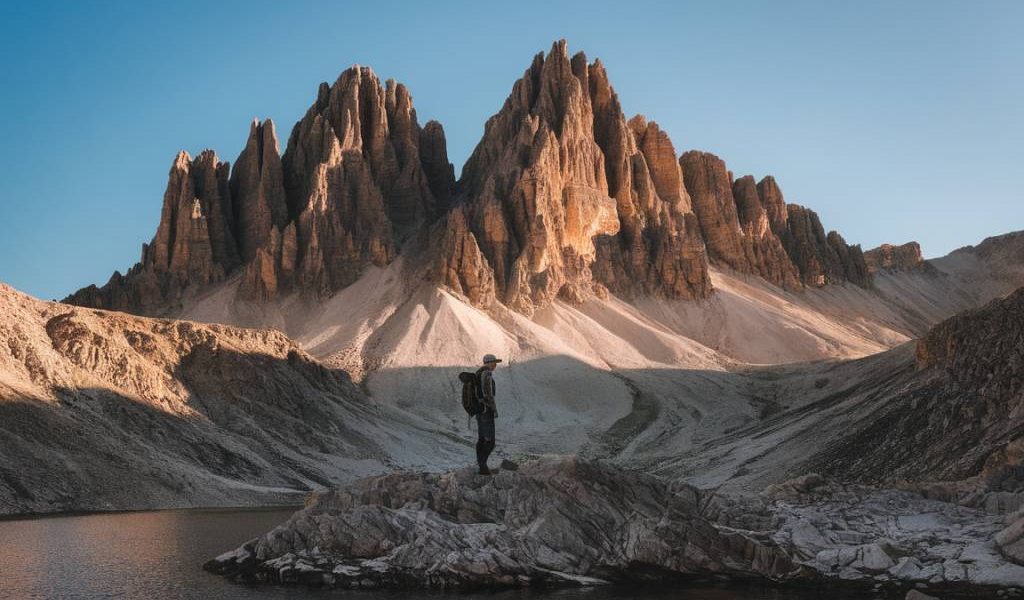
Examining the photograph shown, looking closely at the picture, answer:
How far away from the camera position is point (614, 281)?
13062 centimetres

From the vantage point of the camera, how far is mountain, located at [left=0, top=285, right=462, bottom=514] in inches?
1745

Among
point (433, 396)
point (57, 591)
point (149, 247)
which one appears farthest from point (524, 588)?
point (149, 247)

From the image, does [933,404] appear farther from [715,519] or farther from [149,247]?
[149,247]

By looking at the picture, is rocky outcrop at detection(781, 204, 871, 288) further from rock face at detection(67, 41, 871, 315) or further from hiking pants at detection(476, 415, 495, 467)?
hiking pants at detection(476, 415, 495, 467)

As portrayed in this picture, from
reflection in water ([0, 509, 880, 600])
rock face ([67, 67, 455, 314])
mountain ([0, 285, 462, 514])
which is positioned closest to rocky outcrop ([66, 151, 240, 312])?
Result: rock face ([67, 67, 455, 314])

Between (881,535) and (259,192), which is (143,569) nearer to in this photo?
(881,535)

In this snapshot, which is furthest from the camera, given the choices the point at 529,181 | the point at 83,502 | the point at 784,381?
the point at 529,181

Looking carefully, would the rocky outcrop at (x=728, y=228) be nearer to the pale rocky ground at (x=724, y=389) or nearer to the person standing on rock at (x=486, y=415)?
the pale rocky ground at (x=724, y=389)

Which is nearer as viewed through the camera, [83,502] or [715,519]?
[715,519]

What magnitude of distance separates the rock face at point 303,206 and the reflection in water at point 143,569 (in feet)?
308

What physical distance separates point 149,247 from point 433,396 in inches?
2473

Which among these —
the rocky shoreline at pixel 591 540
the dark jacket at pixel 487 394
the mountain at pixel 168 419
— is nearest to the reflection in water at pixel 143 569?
the rocky shoreline at pixel 591 540

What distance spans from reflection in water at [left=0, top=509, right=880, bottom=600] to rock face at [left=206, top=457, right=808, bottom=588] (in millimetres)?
586

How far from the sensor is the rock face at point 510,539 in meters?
18.2
